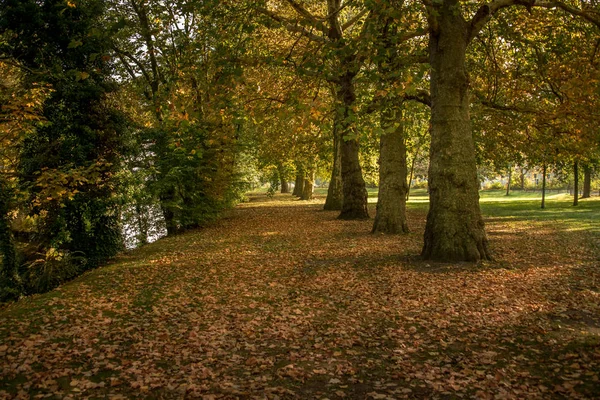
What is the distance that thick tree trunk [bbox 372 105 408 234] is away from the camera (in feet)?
50.0

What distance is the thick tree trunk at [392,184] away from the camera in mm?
15234

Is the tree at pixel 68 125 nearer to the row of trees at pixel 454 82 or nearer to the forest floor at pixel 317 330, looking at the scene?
the forest floor at pixel 317 330

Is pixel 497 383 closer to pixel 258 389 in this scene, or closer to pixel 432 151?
pixel 258 389


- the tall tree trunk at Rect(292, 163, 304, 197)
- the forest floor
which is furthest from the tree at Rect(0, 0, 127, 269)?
the tall tree trunk at Rect(292, 163, 304, 197)

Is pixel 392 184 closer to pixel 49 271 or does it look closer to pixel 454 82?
pixel 454 82

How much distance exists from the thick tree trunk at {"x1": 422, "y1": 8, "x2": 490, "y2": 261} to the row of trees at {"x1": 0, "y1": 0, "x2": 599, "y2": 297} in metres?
0.03

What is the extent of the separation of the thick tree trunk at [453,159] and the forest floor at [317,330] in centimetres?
62

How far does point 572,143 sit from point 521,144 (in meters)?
2.38

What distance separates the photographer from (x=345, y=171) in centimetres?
2197

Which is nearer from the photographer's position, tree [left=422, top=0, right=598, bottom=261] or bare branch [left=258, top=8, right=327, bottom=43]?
bare branch [left=258, top=8, right=327, bottom=43]

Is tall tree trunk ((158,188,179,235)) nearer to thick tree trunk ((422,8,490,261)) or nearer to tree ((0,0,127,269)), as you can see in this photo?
tree ((0,0,127,269))

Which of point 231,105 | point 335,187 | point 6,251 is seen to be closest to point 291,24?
point 231,105

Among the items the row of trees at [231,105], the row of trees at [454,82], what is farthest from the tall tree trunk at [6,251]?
the row of trees at [454,82]

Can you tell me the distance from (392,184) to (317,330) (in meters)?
9.49
